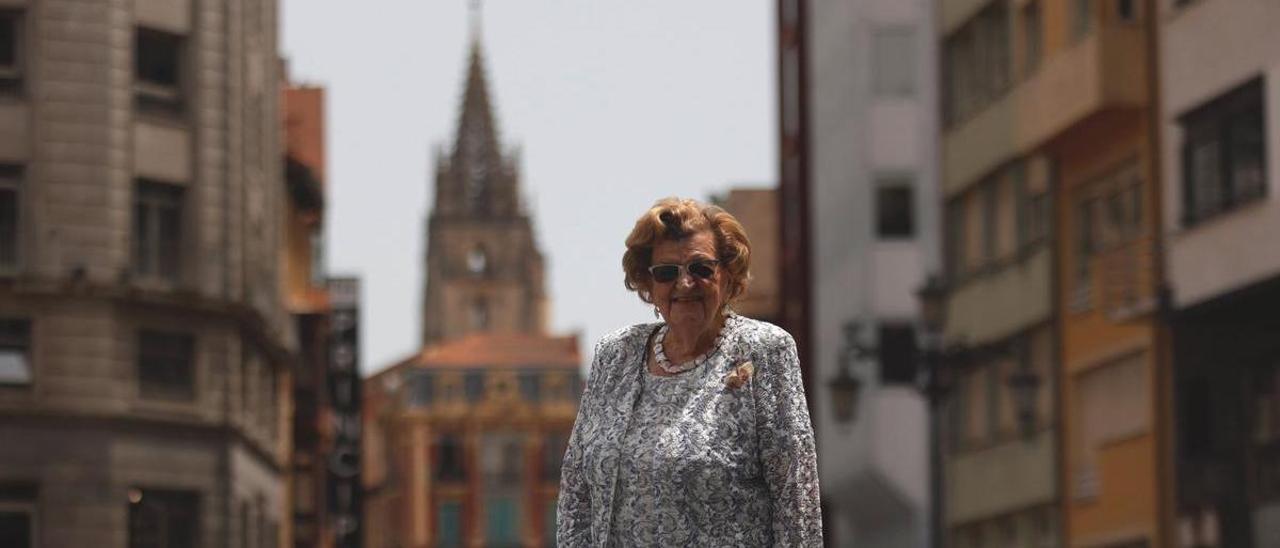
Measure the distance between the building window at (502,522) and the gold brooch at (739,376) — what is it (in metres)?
173

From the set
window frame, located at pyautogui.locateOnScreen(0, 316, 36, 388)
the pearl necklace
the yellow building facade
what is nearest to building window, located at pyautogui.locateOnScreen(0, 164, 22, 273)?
window frame, located at pyautogui.locateOnScreen(0, 316, 36, 388)

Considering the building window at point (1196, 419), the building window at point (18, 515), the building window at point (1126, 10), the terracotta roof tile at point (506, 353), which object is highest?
the terracotta roof tile at point (506, 353)

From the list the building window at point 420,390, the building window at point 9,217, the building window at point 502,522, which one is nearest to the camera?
the building window at point 9,217

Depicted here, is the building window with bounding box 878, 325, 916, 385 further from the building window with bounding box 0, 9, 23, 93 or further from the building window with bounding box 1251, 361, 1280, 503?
the building window with bounding box 1251, 361, 1280, 503

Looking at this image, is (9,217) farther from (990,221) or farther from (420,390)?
(420,390)

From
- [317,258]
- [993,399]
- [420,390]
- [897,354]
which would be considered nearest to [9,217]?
[993,399]

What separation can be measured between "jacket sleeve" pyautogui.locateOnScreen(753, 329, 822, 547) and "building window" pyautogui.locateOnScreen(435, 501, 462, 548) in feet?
572

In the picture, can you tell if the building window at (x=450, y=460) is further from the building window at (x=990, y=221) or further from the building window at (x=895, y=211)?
the building window at (x=990, y=221)

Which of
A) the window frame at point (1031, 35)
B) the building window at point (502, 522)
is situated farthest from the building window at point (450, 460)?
the window frame at point (1031, 35)

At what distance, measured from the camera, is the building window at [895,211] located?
58.7m

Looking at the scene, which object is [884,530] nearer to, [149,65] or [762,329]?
[149,65]

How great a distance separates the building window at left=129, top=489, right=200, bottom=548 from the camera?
148ft

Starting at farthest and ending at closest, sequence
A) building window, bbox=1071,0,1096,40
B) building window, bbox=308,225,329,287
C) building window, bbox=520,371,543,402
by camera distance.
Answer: building window, bbox=520,371,543,402 < building window, bbox=308,225,329,287 < building window, bbox=1071,0,1096,40

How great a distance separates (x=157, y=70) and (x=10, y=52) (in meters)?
2.93
